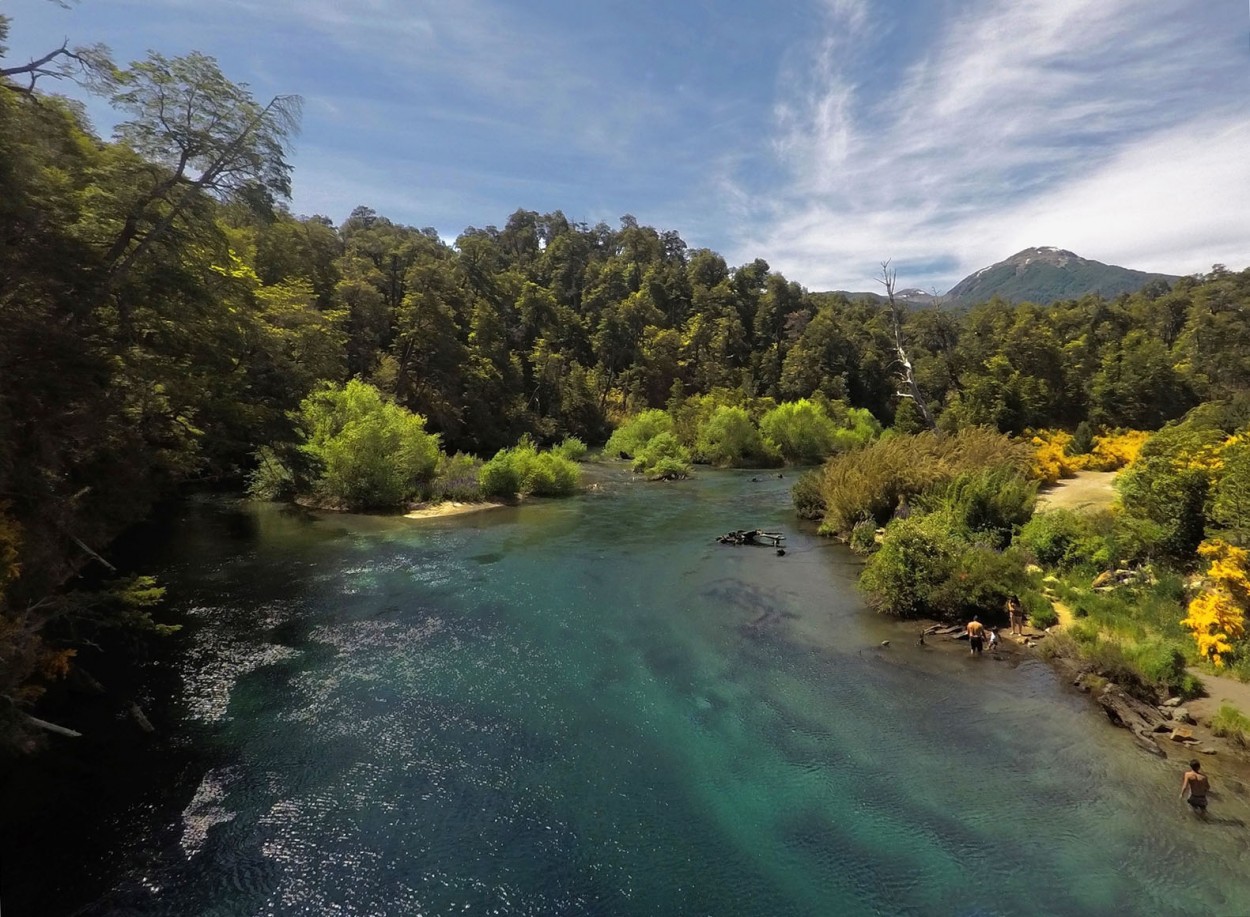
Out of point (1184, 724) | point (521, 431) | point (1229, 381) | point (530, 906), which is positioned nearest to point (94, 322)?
point (530, 906)

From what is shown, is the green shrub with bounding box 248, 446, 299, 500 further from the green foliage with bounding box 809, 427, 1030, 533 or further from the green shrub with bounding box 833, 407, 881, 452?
the green shrub with bounding box 833, 407, 881, 452

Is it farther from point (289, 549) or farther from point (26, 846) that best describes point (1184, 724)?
point (289, 549)

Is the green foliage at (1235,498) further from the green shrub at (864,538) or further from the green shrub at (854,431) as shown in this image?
the green shrub at (854,431)

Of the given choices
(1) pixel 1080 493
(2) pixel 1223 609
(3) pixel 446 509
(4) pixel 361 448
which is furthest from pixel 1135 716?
(4) pixel 361 448

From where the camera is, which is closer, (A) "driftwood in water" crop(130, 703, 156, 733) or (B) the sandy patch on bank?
(A) "driftwood in water" crop(130, 703, 156, 733)

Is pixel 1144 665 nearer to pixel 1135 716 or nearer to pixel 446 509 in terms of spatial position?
pixel 1135 716

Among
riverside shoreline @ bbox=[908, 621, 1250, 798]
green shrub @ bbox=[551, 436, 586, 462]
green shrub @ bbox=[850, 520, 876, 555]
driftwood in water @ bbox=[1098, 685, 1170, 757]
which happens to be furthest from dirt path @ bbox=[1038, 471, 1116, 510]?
green shrub @ bbox=[551, 436, 586, 462]

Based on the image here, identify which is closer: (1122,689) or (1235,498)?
(1122,689)
